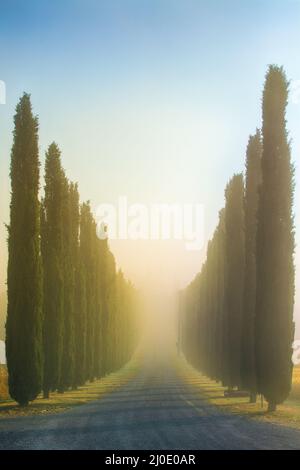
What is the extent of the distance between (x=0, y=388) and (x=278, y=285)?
1527 cm

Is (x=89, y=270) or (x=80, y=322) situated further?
(x=89, y=270)

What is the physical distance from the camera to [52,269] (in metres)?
36.0

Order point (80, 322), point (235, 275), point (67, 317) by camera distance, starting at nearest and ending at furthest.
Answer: point (67, 317)
point (235, 275)
point (80, 322)

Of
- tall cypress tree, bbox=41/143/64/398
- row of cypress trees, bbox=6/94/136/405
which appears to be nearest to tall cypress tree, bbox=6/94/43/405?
row of cypress trees, bbox=6/94/136/405

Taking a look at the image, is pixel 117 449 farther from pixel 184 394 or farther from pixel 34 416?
pixel 184 394

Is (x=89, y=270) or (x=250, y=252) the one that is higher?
(x=250, y=252)

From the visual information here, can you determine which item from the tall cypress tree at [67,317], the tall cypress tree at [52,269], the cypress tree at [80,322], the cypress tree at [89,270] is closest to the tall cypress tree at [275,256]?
the tall cypress tree at [52,269]

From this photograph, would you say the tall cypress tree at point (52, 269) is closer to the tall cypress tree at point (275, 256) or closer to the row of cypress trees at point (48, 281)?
the row of cypress trees at point (48, 281)

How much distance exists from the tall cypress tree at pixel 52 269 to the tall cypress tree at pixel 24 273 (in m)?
5.91

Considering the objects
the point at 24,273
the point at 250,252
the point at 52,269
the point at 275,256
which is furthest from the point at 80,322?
the point at 275,256

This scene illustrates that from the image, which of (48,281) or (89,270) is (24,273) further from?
(89,270)

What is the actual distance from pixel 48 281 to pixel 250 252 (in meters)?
10.5

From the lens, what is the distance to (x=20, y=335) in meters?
28.2

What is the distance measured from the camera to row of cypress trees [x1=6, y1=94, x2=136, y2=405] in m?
28.2
